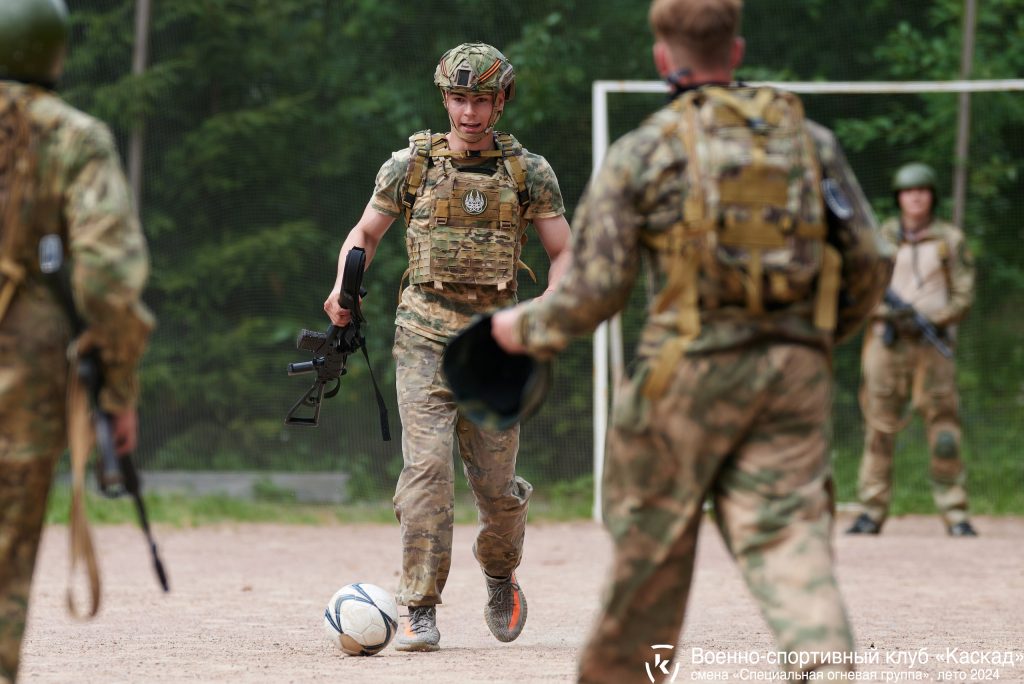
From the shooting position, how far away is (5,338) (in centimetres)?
412

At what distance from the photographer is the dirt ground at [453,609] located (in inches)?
233

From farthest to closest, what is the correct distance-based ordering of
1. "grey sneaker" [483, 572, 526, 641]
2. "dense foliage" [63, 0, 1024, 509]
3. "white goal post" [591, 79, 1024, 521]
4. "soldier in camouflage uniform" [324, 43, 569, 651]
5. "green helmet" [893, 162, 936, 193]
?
"dense foliage" [63, 0, 1024, 509], "white goal post" [591, 79, 1024, 521], "green helmet" [893, 162, 936, 193], "grey sneaker" [483, 572, 526, 641], "soldier in camouflage uniform" [324, 43, 569, 651]

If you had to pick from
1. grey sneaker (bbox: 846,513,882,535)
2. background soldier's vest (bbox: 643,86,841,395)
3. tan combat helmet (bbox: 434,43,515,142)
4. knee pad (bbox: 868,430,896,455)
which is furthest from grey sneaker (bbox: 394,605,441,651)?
knee pad (bbox: 868,430,896,455)

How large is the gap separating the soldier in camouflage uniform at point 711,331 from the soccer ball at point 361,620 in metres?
2.26

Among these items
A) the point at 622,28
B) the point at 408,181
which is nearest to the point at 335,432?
the point at 622,28

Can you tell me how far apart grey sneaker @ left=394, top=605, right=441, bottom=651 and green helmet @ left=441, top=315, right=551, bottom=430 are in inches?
86.0

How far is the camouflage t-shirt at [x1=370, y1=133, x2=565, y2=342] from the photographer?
6.48 meters

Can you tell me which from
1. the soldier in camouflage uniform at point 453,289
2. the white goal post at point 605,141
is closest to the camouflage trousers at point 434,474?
the soldier in camouflage uniform at point 453,289

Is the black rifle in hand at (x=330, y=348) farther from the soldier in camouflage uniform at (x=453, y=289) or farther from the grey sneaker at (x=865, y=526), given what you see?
the grey sneaker at (x=865, y=526)

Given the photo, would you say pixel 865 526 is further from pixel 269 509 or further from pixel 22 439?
pixel 22 439

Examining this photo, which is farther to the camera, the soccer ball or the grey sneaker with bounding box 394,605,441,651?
the grey sneaker with bounding box 394,605,441,651

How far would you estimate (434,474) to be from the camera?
6.29 meters

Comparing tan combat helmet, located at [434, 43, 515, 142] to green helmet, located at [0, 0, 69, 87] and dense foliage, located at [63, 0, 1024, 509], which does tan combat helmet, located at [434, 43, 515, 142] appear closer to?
green helmet, located at [0, 0, 69, 87]

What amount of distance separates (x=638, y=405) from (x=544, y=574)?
5.81 metres
